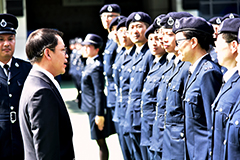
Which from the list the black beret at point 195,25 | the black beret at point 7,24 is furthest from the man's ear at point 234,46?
the black beret at point 7,24

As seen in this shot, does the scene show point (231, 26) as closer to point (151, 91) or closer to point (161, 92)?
point (161, 92)

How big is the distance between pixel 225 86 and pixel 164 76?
1324 mm

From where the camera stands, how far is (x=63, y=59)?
2.60 metres

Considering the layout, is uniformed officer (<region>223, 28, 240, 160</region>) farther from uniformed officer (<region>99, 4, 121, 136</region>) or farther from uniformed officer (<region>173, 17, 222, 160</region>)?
uniformed officer (<region>99, 4, 121, 136</region>)

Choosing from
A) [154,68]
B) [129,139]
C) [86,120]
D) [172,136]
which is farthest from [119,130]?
[86,120]

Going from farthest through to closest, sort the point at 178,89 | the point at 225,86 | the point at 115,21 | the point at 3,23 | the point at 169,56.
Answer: the point at 115,21, the point at 169,56, the point at 3,23, the point at 178,89, the point at 225,86

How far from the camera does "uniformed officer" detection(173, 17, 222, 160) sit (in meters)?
3.11

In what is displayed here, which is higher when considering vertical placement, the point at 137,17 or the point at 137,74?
the point at 137,17

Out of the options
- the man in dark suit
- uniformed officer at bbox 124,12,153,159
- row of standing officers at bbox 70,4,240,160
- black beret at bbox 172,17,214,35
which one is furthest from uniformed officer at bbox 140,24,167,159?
the man in dark suit

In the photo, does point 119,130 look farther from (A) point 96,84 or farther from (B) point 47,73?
(B) point 47,73

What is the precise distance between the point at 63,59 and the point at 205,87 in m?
1.16

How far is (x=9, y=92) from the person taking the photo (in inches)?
141

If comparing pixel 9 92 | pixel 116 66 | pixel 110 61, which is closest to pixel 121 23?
pixel 116 66

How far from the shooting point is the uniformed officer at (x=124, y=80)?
5.11 meters
